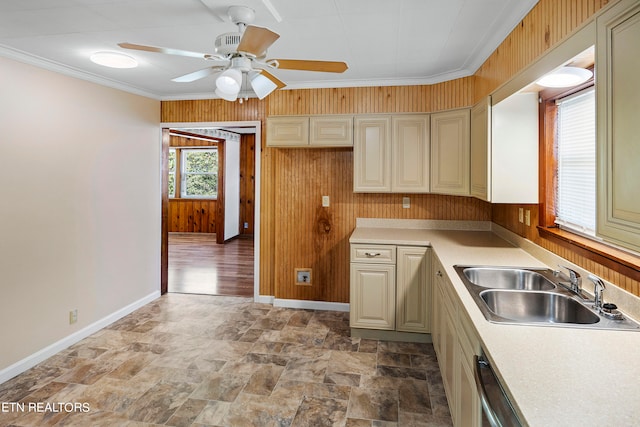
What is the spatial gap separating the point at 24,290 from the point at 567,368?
3.49 meters

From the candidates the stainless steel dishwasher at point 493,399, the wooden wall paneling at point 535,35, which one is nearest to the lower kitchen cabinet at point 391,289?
the wooden wall paneling at point 535,35

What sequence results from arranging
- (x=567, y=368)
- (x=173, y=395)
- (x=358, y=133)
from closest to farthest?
1. (x=567, y=368)
2. (x=173, y=395)
3. (x=358, y=133)

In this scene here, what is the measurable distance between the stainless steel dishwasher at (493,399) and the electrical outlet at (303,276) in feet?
9.35

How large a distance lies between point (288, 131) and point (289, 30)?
1.35 m

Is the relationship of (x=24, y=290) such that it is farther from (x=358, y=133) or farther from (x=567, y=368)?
(x=567, y=368)

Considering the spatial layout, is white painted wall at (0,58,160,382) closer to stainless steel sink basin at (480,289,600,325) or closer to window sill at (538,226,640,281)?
stainless steel sink basin at (480,289,600,325)

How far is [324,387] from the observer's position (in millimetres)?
2576

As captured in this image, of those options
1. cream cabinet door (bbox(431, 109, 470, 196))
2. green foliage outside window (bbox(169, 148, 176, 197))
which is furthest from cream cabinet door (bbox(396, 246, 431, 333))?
green foliage outside window (bbox(169, 148, 176, 197))

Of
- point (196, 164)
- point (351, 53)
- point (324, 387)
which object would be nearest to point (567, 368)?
point (324, 387)

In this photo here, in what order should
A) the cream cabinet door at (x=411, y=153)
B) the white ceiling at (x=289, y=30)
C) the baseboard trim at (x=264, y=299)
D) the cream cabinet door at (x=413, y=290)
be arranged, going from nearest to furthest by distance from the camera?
the white ceiling at (x=289, y=30) < the cream cabinet door at (x=413, y=290) < the cream cabinet door at (x=411, y=153) < the baseboard trim at (x=264, y=299)

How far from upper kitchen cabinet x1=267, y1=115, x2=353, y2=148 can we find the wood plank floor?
205 cm

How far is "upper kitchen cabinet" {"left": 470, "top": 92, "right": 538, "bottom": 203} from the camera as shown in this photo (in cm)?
245

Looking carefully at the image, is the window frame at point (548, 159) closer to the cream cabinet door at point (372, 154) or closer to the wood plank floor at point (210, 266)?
the cream cabinet door at point (372, 154)

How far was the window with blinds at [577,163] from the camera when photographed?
1.96 meters
